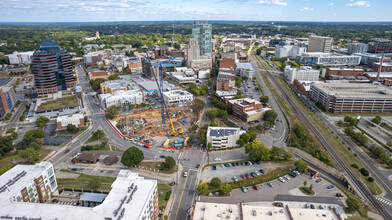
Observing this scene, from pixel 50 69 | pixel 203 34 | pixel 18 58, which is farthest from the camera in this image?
pixel 18 58

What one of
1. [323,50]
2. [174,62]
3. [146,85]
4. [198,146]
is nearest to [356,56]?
[323,50]

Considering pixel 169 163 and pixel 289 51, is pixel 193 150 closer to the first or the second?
pixel 169 163

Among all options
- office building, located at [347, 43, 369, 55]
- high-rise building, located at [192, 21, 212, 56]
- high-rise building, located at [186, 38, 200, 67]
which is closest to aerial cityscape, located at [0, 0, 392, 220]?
high-rise building, located at [186, 38, 200, 67]

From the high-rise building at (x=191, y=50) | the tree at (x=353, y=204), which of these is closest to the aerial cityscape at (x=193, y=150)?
the tree at (x=353, y=204)

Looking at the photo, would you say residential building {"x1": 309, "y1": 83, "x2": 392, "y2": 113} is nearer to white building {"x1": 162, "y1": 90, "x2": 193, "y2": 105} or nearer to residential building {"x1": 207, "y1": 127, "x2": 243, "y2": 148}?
residential building {"x1": 207, "y1": 127, "x2": 243, "y2": 148}

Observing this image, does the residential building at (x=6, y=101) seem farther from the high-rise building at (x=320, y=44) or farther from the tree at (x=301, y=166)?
the high-rise building at (x=320, y=44)

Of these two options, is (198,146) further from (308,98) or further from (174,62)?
(174,62)

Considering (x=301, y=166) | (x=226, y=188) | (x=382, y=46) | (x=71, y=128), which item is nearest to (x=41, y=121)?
(x=71, y=128)
